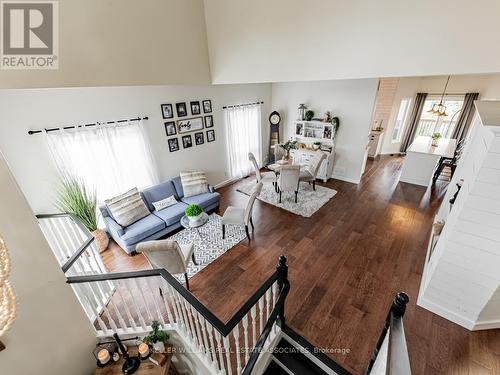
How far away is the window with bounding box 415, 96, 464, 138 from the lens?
6.87 metres

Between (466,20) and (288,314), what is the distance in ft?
10.2

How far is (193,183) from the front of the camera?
15.4 feet

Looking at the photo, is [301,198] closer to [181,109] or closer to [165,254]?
[181,109]

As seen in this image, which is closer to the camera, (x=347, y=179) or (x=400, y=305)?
(x=400, y=305)

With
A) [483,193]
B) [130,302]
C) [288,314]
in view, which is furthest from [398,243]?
[130,302]

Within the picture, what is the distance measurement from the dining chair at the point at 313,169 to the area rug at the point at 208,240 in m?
2.17

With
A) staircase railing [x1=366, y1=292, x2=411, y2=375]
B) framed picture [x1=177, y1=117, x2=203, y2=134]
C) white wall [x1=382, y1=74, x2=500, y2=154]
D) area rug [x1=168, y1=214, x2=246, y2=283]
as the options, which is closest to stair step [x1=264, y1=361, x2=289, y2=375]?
staircase railing [x1=366, y1=292, x2=411, y2=375]

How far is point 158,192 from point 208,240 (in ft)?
4.81

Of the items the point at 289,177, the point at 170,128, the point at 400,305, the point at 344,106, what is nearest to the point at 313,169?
the point at 289,177

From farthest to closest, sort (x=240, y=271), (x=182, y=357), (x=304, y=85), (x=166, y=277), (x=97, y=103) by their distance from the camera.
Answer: (x=304, y=85) → (x=97, y=103) → (x=240, y=271) → (x=182, y=357) → (x=166, y=277)

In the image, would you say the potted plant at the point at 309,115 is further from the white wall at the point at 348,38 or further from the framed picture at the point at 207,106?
the white wall at the point at 348,38

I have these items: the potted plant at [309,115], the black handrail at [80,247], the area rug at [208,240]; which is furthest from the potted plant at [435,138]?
the black handrail at [80,247]

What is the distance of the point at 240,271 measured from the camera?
327 cm

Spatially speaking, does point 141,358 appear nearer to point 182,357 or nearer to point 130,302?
point 182,357
